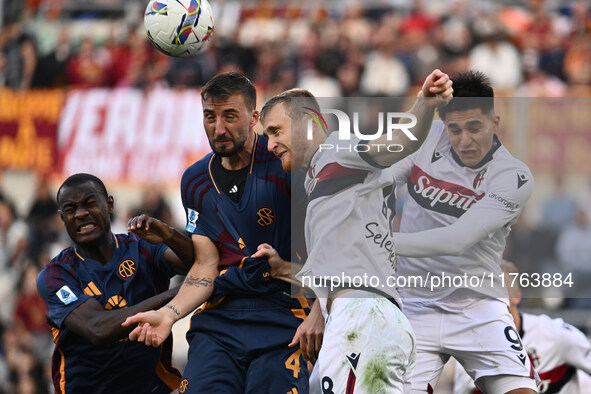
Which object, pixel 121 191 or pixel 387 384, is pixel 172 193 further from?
pixel 387 384

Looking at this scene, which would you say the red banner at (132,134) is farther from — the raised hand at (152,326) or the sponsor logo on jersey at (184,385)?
the sponsor logo on jersey at (184,385)

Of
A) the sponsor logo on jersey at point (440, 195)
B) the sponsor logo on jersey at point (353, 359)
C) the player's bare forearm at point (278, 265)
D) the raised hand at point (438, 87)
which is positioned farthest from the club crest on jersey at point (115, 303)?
the raised hand at point (438, 87)

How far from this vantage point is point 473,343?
6672 mm

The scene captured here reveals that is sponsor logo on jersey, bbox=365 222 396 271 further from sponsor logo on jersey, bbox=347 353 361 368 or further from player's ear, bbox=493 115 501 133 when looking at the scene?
player's ear, bbox=493 115 501 133

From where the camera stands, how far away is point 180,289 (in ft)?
21.2

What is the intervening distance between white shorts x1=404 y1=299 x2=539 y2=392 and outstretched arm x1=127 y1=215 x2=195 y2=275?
1.67m

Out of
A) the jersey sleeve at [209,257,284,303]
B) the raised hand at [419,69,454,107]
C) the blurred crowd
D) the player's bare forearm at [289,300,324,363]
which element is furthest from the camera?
the blurred crowd

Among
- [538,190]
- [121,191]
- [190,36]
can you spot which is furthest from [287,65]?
[190,36]

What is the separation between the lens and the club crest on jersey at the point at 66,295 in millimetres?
6779

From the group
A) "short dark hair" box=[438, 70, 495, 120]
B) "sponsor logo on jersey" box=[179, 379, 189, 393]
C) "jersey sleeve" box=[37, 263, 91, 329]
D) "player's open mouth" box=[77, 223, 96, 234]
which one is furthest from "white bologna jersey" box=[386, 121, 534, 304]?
"jersey sleeve" box=[37, 263, 91, 329]

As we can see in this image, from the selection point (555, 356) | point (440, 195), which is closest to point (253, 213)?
point (440, 195)

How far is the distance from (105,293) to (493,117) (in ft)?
9.86

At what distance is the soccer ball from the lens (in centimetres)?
704

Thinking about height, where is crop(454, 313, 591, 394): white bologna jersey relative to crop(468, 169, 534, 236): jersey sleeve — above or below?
below
